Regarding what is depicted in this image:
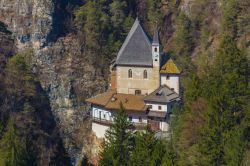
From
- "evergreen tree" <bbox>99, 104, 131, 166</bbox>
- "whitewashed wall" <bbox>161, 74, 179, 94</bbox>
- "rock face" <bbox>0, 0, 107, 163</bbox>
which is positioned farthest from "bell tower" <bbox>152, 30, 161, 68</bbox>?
"evergreen tree" <bbox>99, 104, 131, 166</bbox>

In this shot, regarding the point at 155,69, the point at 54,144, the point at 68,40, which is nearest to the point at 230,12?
the point at 155,69

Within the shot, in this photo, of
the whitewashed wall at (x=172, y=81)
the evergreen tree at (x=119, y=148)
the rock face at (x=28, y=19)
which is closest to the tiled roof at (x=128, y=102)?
the whitewashed wall at (x=172, y=81)

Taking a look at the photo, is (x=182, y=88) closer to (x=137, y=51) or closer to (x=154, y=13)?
(x=137, y=51)

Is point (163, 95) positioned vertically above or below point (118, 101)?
above

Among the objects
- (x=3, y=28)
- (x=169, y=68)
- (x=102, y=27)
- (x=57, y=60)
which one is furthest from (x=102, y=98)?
(x=3, y=28)

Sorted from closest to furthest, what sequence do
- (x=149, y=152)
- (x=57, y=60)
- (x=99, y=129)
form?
(x=149, y=152) → (x=99, y=129) → (x=57, y=60)

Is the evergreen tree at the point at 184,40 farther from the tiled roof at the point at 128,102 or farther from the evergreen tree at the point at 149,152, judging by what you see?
the evergreen tree at the point at 149,152

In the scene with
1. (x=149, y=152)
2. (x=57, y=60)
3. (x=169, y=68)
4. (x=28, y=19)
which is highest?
(x=28, y=19)
